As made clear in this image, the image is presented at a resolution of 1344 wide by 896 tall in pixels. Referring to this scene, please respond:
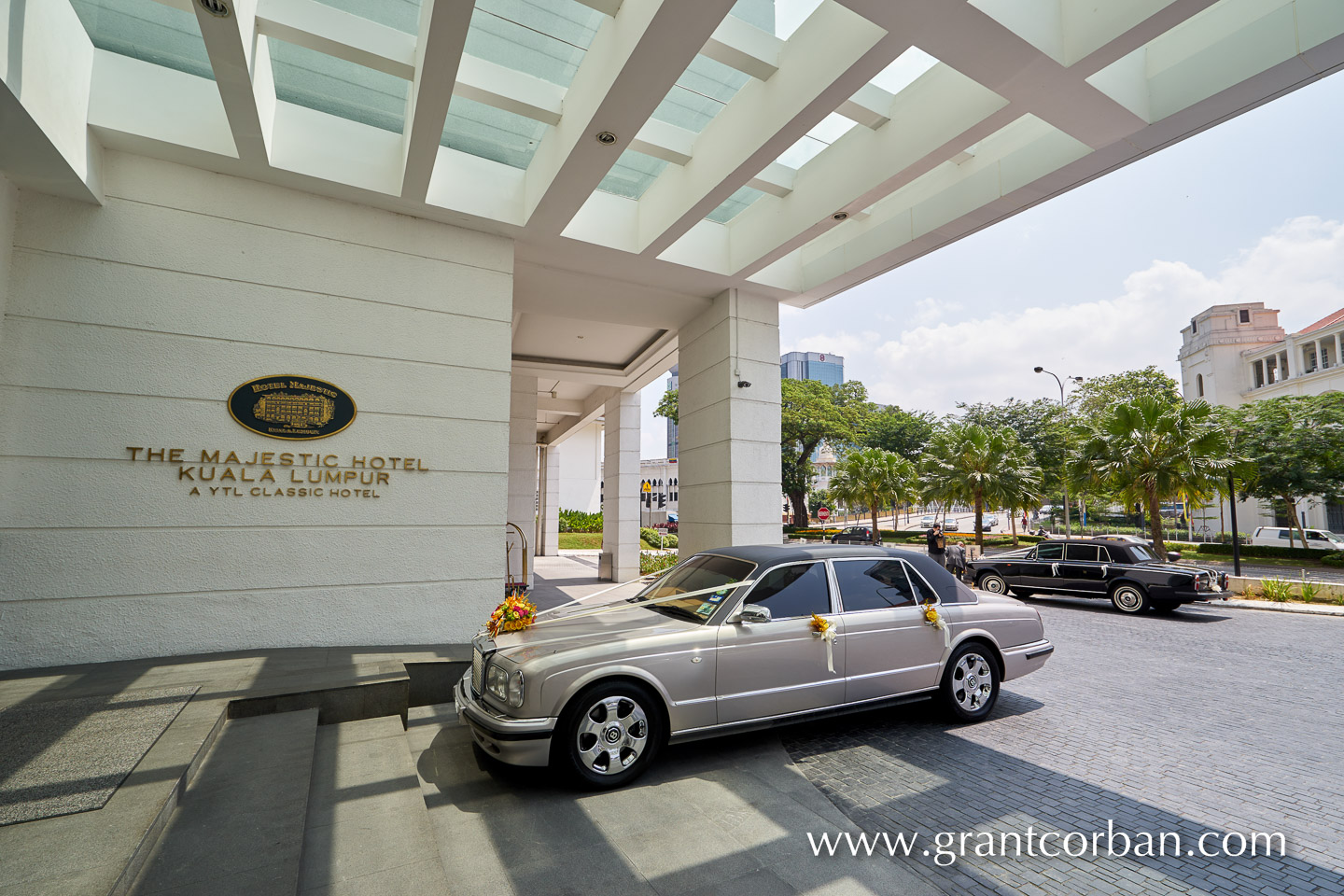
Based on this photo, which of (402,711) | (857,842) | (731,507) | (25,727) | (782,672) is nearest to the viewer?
(857,842)

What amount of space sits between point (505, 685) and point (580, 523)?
101 feet

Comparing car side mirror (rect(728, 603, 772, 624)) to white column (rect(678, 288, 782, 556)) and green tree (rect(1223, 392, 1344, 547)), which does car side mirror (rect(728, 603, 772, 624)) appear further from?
green tree (rect(1223, 392, 1344, 547))

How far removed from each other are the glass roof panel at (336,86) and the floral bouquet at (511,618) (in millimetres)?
5114

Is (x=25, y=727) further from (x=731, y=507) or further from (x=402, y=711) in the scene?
(x=731, y=507)

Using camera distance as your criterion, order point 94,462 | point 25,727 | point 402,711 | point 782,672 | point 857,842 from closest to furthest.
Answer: point 857,842 → point 25,727 → point 782,672 → point 402,711 → point 94,462

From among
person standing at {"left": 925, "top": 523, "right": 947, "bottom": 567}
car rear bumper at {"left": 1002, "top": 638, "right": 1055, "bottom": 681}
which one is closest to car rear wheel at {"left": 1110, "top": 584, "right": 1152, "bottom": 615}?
person standing at {"left": 925, "top": 523, "right": 947, "bottom": 567}

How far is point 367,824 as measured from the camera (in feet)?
10.3

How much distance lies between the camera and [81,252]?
5.62m

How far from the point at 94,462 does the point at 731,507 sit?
7070 mm

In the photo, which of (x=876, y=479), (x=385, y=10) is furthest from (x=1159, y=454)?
(x=385, y=10)

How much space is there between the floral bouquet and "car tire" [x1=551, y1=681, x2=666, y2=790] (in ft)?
2.65

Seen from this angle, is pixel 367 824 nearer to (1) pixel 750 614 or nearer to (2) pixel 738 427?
(1) pixel 750 614

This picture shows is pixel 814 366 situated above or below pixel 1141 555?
above

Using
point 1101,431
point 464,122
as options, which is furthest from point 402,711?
point 1101,431
